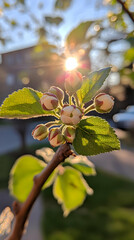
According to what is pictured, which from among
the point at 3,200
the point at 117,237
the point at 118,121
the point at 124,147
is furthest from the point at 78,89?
the point at 118,121

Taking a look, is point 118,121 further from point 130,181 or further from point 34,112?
point 34,112

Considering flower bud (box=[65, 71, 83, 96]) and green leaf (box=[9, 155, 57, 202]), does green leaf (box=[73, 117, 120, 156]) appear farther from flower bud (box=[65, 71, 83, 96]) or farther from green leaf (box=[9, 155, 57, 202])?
green leaf (box=[9, 155, 57, 202])

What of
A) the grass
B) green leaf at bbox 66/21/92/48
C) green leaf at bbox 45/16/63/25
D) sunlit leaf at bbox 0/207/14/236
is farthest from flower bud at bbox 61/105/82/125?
the grass

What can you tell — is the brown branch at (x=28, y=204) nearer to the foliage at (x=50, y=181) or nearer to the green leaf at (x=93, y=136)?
the green leaf at (x=93, y=136)

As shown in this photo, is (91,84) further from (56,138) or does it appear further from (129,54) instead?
(129,54)

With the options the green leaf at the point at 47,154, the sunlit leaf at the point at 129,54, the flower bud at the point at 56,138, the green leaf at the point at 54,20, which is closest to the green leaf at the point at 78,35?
the sunlit leaf at the point at 129,54

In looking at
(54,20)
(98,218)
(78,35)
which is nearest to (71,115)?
(78,35)
